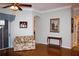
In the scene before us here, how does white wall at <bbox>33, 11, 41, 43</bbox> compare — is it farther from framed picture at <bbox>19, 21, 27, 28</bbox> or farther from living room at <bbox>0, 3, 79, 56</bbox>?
framed picture at <bbox>19, 21, 27, 28</bbox>

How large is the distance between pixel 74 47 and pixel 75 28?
1.31 ft

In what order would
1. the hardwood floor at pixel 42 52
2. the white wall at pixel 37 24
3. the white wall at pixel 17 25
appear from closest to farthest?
the hardwood floor at pixel 42 52 < the white wall at pixel 17 25 < the white wall at pixel 37 24

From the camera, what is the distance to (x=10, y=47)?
102 inches

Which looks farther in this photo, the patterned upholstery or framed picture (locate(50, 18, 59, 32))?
framed picture (locate(50, 18, 59, 32))

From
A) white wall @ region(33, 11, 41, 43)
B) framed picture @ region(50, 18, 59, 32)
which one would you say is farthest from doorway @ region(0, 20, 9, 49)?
framed picture @ region(50, 18, 59, 32)

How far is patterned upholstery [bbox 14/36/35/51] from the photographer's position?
2.59m

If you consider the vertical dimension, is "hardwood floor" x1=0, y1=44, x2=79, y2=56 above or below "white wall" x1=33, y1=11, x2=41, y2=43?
below

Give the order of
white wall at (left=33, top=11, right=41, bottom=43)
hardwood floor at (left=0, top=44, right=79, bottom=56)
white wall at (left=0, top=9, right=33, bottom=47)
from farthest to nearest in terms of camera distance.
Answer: white wall at (left=33, top=11, right=41, bottom=43) < white wall at (left=0, top=9, right=33, bottom=47) < hardwood floor at (left=0, top=44, right=79, bottom=56)

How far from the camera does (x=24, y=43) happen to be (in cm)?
264

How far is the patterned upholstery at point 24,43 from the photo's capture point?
2586 millimetres

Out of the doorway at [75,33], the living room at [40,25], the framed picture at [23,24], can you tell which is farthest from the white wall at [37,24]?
the doorway at [75,33]

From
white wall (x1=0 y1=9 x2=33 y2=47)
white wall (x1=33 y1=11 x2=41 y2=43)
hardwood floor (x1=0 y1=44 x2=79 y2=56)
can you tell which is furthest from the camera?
white wall (x1=33 y1=11 x2=41 y2=43)

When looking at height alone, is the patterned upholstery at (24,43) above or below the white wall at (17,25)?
below

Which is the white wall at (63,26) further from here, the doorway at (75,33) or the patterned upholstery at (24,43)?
the patterned upholstery at (24,43)
